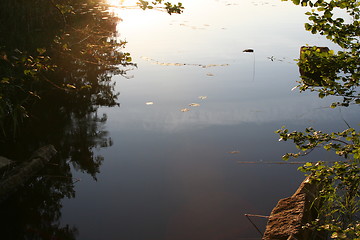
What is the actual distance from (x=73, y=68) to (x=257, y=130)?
639 cm

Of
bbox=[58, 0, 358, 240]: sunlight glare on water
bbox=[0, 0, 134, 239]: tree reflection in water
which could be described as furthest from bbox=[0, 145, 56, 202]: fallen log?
bbox=[58, 0, 358, 240]: sunlight glare on water

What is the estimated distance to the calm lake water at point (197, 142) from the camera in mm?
5215

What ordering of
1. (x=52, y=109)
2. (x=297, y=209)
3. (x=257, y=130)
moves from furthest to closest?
1. (x=52, y=109)
2. (x=257, y=130)
3. (x=297, y=209)

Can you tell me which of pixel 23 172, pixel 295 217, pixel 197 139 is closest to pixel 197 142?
pixel 197 139

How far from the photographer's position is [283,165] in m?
6.50

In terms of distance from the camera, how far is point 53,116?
8547 mm

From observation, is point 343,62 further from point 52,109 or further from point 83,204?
point 52,109

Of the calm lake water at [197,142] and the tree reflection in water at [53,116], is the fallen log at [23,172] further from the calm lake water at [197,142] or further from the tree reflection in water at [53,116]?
the calm lake water at [197,142]

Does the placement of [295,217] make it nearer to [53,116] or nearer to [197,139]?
[197,139]

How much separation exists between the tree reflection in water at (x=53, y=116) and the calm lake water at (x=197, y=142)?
208 millimetres

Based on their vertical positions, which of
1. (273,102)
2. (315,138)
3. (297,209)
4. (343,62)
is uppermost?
(343,62)

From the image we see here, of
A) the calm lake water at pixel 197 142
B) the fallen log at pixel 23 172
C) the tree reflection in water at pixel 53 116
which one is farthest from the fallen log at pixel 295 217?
the fallen log at pixel 23 172

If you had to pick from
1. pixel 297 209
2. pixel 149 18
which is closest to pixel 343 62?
pixel 297 209

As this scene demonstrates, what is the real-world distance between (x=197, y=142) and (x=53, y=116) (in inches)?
139
